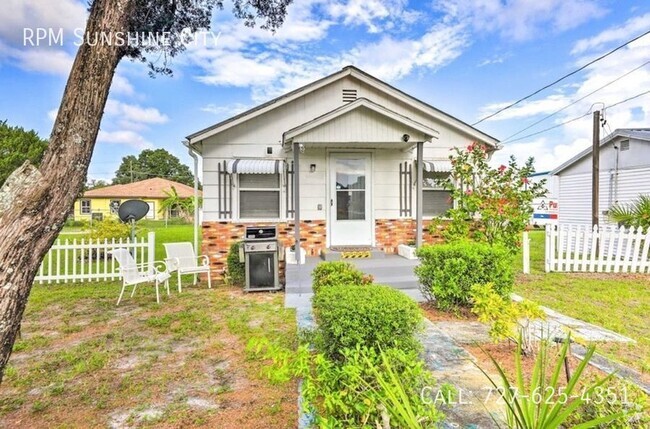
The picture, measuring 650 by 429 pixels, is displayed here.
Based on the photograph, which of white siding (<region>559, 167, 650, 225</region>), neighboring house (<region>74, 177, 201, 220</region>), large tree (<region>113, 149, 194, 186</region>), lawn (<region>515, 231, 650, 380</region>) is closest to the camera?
lawn (<region>515, 231, 650, 380</region>)

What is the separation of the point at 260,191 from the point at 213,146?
5.23ft

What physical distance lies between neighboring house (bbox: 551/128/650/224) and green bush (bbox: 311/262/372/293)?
38.9 feet

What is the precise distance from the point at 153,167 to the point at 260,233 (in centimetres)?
5832

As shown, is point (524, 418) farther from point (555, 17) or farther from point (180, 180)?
point (180, 180)

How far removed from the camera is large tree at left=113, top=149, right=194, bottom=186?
58.3 m

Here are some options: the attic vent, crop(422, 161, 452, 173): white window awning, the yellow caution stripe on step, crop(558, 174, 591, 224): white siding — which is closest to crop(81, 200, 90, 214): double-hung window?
the attic vent

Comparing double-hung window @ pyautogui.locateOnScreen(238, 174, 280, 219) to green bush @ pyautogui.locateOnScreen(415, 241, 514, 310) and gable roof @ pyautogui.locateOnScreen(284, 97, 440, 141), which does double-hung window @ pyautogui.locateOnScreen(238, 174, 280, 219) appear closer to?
gable roof @ pyautogui.locateOnScreen(284, 97, 440, 141)

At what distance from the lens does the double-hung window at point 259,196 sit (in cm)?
888

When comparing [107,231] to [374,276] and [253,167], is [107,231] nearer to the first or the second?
[253,167]

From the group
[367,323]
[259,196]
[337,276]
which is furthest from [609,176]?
[367,323]

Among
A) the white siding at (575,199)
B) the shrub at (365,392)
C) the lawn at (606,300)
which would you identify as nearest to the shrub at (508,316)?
the lawn at (606,300)

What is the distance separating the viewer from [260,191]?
8922 millimetres

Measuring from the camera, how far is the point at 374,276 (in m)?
7.20

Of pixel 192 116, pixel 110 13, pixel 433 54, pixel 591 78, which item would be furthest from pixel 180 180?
pixel 110 13
